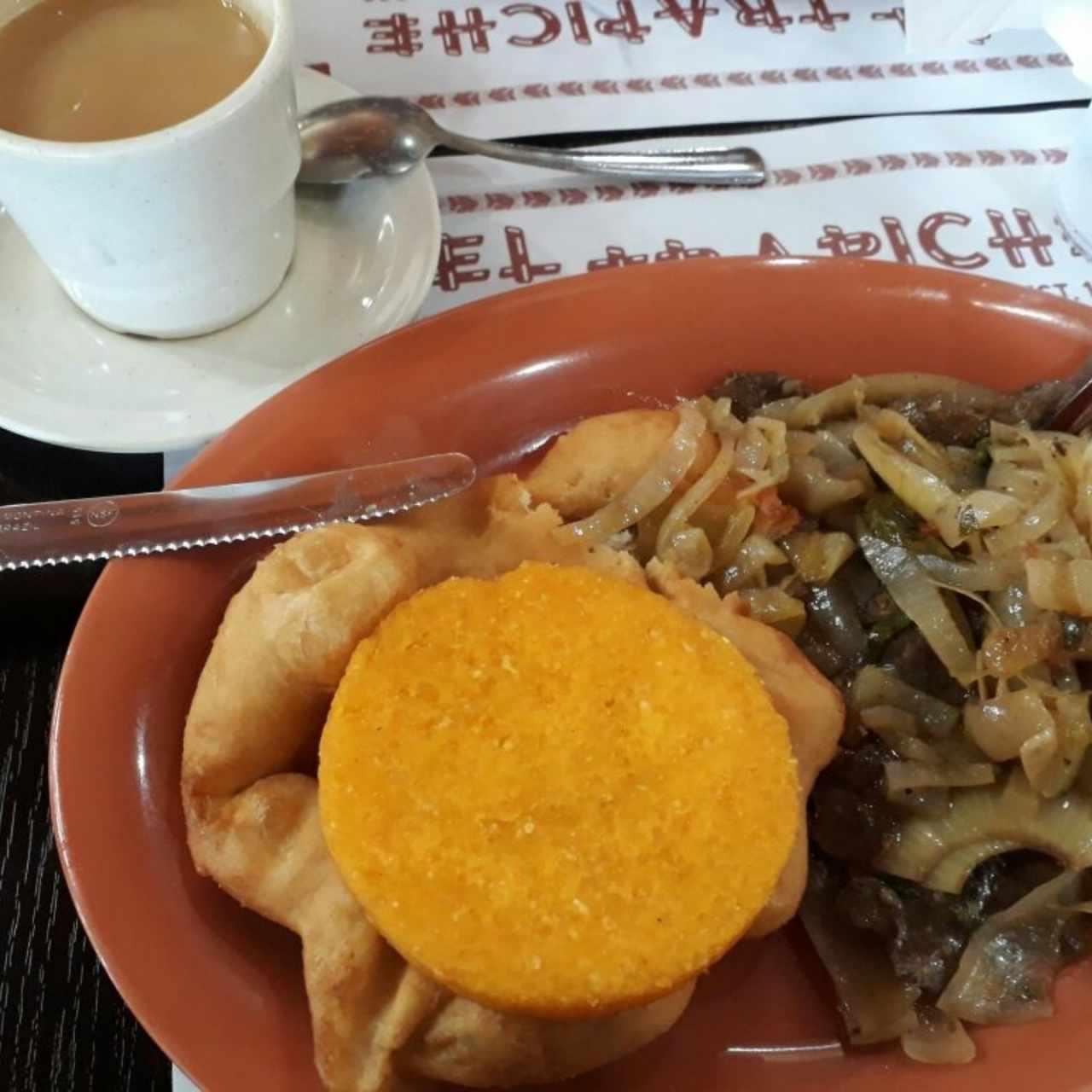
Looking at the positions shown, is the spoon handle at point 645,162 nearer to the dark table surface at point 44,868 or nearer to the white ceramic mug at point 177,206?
the white ceramic mug at point 177,206

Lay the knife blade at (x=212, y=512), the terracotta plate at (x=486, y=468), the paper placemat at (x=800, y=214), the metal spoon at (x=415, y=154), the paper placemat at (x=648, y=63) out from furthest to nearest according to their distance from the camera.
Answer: the paper placemat at (x=648, y=63)
the paper placemat at (x=800, y=214)
the metal spoon at (x=415, y=154)
the knife blade at (x=212, y=512)
the terracotta plate at (x=486, y=468)

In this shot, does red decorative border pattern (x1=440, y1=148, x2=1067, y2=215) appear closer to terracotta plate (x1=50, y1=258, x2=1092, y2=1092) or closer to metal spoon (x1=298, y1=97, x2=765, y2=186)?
metal spoon (x1=298, y1=97, x2=765, y2=186)

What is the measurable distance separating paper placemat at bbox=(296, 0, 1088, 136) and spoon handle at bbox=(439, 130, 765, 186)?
101 millimetres

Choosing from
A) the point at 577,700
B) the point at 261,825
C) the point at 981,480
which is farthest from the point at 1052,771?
the point at 261,825

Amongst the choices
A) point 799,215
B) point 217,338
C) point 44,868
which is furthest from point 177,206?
point 799,215

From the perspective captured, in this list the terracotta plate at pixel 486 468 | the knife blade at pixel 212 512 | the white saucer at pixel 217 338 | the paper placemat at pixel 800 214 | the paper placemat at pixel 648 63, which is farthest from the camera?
the paper placemat at pixel 648 63

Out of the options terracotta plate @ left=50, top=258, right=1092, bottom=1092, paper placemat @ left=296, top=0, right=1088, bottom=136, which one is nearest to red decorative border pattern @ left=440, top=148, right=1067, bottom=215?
paper placemat @ left=296, top=0, right=1088, bottom=136

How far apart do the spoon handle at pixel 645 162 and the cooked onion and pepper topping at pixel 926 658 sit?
20.5 inches

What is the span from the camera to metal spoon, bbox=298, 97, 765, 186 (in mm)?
1355

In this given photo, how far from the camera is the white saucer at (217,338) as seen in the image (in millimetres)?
1193

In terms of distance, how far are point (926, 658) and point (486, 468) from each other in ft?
1.67

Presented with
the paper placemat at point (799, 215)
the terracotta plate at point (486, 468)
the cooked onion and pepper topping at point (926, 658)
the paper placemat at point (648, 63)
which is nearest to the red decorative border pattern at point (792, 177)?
the paper placemat at point (799, 215)

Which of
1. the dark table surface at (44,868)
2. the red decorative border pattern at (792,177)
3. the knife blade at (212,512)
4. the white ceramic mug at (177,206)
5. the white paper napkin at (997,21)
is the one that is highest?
the white ceramic mug at (177,206)

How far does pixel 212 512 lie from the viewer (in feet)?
3.42
